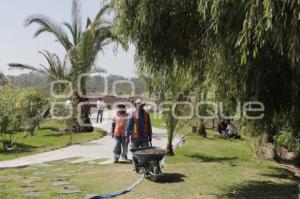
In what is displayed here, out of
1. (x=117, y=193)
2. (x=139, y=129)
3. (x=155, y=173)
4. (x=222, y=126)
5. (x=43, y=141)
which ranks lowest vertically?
(x=117, y=193)

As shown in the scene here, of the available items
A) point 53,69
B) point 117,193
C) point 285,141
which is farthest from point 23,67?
point 117,193

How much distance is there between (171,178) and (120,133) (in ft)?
10.6

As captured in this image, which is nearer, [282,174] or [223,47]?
[223,47]

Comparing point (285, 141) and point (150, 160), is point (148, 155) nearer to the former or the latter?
point (150, 160)

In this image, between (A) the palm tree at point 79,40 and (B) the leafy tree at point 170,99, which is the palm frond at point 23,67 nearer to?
(A) the palm tree at point 79,40

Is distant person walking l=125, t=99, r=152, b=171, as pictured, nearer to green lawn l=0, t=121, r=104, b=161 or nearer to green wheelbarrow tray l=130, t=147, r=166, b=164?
green wheelbarrow tray l=130, t=147, r=166, b=164

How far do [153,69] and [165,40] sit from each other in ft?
2.11

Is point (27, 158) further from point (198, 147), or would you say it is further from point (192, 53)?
point (192, 53)

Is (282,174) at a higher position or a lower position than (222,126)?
lower

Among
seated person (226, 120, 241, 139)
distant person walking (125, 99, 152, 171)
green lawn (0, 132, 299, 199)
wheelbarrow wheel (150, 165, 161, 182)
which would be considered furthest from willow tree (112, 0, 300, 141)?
seated person (226, 120, 241, 139)

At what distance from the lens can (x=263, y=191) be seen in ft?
36.9

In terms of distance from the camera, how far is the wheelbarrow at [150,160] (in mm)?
11562

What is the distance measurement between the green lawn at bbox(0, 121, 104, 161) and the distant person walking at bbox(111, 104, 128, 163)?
3.53m

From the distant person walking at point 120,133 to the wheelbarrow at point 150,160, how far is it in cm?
291
